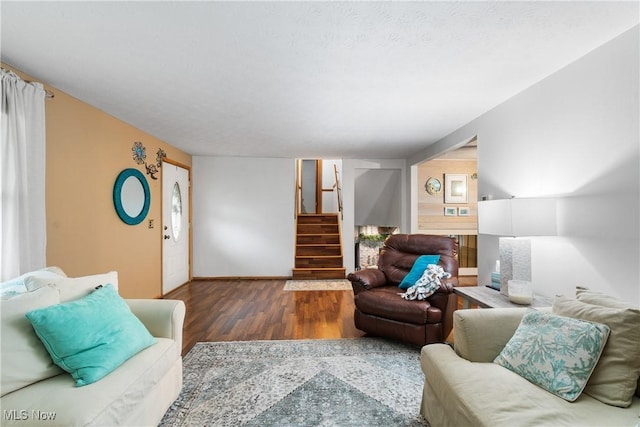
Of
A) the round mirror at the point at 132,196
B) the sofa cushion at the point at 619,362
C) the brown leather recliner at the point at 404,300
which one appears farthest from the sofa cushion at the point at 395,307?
the round mirror at the point at 132,196

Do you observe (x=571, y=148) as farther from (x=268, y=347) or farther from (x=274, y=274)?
(x=274, y=274)

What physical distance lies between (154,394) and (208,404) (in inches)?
17.7

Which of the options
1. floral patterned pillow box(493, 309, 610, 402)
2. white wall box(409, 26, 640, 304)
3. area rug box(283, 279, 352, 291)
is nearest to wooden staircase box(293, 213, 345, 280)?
area rug box(283, 279, 352, 291)

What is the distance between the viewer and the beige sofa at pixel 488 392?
47.2 inches

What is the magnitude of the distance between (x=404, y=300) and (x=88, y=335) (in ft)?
7.83

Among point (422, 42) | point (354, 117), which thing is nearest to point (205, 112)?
point (354, 117)

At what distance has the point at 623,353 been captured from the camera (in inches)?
51.7

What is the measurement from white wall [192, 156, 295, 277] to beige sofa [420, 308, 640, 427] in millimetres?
4457

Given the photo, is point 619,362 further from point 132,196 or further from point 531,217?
point 132,196

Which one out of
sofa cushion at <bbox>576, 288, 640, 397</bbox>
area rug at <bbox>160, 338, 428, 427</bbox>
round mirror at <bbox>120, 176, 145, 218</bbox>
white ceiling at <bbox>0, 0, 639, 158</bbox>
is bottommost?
area rug at <bbox>160, 338, 428, 427</bbox>

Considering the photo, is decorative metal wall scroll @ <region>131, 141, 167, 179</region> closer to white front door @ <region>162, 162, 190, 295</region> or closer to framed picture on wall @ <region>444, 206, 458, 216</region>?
white front door @ <region>162, 162, 190, 295</region>

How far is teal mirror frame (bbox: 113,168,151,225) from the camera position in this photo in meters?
3.57

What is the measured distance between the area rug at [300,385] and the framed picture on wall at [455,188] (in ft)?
13.8

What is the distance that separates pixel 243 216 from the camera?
235 inches
